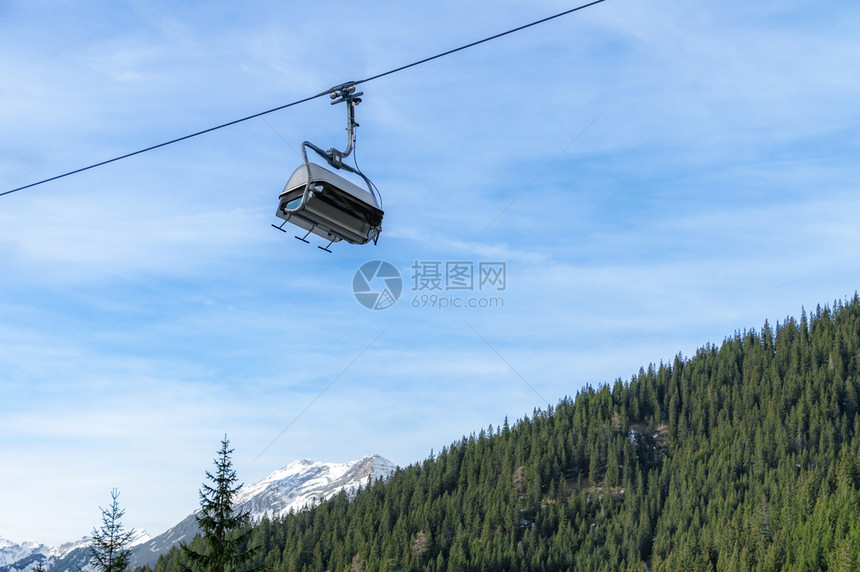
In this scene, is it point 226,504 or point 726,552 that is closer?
point 226,504

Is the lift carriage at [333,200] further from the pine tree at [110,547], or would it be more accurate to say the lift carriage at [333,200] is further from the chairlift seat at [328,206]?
the pine tree at [110,547]

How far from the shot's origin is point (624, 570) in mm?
189375

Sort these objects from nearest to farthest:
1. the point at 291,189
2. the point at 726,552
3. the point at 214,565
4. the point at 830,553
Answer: the point at 291,189 → the point at 214,565 → the point at 830,553 → the point at 726,552

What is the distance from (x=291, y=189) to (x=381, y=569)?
7606 inches

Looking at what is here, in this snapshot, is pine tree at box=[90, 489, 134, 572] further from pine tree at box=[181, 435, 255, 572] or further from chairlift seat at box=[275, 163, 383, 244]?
chairlift seat at box=[275, 163, 383, 244]

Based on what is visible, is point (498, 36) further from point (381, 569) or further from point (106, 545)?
point (381, 569)

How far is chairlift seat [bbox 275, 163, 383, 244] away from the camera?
17188mm

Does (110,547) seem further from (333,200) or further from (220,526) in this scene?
(333,200)

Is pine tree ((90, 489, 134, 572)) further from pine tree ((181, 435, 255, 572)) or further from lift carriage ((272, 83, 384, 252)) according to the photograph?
lift carriage ((272, 83, 384, 252))

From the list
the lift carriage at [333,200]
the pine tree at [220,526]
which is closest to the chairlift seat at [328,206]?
the lift carriage at [333,200]

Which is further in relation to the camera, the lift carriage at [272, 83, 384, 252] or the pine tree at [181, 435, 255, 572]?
the pine tree at [181, 435, 255, 572]

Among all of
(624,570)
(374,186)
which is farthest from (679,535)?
Answer: (374,186)

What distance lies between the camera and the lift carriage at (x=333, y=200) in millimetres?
17141

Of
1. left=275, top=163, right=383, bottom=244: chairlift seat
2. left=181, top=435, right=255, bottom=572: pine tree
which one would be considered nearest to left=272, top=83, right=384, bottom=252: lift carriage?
left=275, top=163, right=383, bottom=244: chairlift seat
